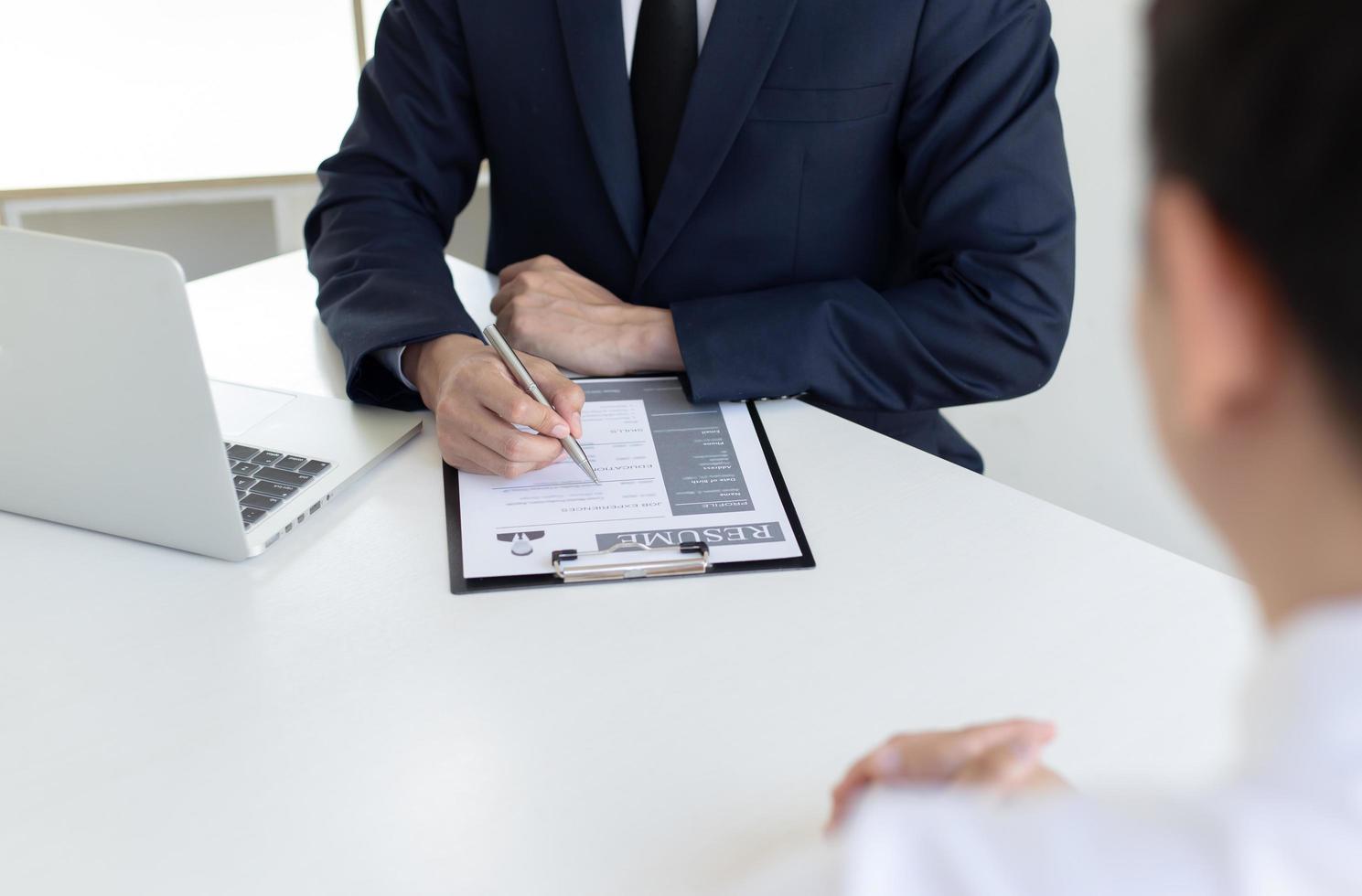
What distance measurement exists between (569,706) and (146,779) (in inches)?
10.0

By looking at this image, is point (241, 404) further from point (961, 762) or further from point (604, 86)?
point (961, 762)

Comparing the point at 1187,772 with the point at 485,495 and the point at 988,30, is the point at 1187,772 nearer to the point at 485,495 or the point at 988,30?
the point at 485,495

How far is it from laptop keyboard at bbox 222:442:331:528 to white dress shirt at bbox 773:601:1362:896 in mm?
671

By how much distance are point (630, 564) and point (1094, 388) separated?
71.4 inches

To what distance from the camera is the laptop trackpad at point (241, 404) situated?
1109 millimetres

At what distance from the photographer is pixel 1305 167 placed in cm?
33

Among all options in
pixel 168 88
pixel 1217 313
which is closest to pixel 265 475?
pixel 1217 313

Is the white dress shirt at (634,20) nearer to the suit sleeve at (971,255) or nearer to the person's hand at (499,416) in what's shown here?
the suit sleeve at (971,255)

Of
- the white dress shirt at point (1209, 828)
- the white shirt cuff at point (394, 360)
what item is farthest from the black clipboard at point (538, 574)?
the white dress shirt at point (1209, 828)

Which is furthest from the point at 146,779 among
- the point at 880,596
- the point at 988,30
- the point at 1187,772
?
the point at 988,30

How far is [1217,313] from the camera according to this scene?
1.23ft

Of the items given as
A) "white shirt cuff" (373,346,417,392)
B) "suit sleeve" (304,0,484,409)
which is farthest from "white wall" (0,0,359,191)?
"white shirt cuff" (373,346,417,392)

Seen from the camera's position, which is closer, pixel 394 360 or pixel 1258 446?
pixel 1258 446

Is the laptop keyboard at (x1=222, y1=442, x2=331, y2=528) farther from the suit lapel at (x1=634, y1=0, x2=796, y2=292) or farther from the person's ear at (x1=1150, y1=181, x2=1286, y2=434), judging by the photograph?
the person's ear at (x1=1150, y1=181, x2=1286, y2=434)
